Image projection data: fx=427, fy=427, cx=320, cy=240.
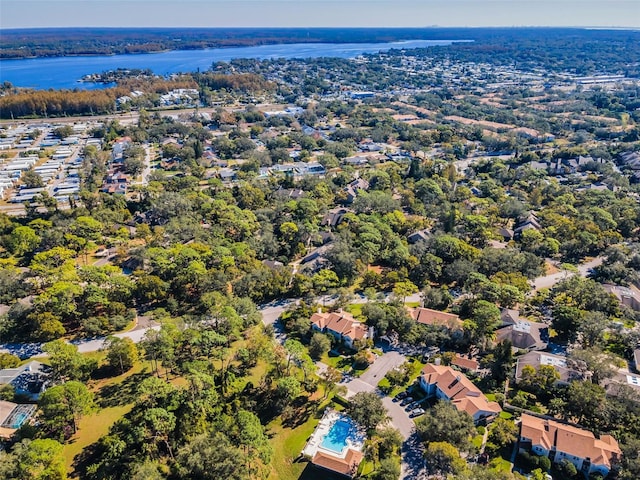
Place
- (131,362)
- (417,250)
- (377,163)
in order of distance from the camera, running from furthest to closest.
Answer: (377,163), (417,250), (131,362)

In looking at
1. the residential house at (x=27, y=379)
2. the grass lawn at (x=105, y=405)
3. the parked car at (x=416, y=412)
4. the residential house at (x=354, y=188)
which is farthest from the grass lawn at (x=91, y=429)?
the residential house at (x=354, y=188)

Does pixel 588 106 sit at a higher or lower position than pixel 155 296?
higher

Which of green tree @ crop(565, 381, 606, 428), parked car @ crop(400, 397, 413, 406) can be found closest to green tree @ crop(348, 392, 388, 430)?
parked car @ crop(400, 397, 413, 406)

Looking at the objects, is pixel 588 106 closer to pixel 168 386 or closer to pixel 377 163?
pixel 377 163

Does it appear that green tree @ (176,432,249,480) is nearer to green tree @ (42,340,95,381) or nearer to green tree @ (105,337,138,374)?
green tree @ (105,337,138,374)

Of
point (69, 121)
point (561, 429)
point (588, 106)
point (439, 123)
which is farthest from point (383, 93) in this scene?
point (561, 429)
